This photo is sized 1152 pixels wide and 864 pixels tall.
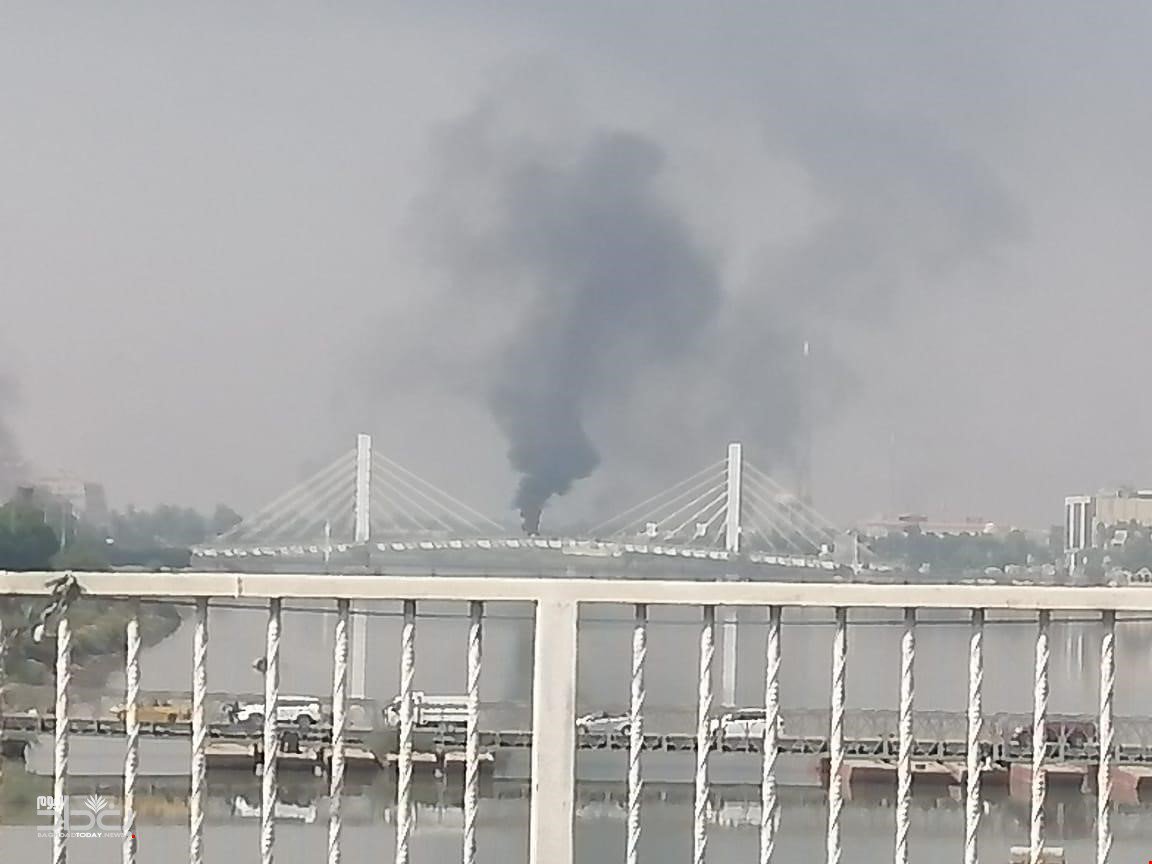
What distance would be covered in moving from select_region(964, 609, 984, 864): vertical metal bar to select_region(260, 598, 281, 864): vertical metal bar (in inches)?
21.6

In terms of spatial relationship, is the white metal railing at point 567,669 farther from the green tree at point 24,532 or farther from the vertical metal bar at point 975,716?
the green tree at point 24,532

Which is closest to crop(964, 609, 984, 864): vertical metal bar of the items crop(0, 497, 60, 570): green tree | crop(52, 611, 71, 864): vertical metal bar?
crop(52, 611, 71, 864): vertical metal bar

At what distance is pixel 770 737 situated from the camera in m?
1.19

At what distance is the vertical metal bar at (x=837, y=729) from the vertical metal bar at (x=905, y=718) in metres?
0.04

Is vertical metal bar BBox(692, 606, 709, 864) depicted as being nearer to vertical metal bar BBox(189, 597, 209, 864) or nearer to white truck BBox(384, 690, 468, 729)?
vertical metal bar BBox(189, 597, 209, 864)

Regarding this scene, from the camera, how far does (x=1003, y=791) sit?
2844 millimetres

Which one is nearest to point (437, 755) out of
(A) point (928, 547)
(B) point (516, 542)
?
(B) point (516, 542)

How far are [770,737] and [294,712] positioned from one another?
4.73ft

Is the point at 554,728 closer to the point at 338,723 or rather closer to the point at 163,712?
the point at 338,723

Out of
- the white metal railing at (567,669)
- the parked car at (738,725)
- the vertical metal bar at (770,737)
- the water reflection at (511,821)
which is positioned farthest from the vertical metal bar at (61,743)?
Result: the parked car at (738,725)

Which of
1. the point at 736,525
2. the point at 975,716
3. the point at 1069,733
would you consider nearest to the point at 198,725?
the point at 975,716

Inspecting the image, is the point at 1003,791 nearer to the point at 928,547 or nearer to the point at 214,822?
the point at 214,822

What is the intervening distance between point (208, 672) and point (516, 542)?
1690cm

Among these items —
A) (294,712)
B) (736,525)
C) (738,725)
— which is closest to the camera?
Answer: (294,712)
